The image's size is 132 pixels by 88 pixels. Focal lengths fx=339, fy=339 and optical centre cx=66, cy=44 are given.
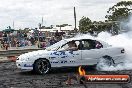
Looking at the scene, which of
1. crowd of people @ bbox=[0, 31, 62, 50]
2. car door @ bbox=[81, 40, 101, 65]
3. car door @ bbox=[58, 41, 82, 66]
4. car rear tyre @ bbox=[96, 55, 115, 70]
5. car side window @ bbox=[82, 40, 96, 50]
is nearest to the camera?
car door @ bbox=[58, 41, 82, 66]

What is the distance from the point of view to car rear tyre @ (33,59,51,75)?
13491 mm

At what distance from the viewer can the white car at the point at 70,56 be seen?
531 inches

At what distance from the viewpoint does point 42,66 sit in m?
13.6

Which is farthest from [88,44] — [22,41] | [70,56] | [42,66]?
[22,41]

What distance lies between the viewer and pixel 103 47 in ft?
47.1

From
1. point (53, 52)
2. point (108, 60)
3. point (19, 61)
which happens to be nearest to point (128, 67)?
point (108, 60)

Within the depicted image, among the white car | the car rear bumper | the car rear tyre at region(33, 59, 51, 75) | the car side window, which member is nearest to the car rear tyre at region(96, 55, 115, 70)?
the white car

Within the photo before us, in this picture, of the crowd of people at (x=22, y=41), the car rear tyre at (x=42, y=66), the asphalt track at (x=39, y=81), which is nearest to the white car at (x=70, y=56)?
the car rear tyre at (x=42, y=66)

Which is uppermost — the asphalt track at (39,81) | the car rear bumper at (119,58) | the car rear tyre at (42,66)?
the car rear bumper at (119,58)

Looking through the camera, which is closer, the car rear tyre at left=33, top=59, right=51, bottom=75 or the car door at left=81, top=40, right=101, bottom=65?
the car rear tyre at left=33, top=59, right=51, bottom=75

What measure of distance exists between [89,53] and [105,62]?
864mm

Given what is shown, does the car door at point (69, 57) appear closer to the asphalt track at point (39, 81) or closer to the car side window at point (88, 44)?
the car side window at point (88, 44)

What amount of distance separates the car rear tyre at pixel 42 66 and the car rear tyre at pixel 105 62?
7.25ft

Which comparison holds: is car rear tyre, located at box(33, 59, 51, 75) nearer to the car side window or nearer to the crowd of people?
the car side window
